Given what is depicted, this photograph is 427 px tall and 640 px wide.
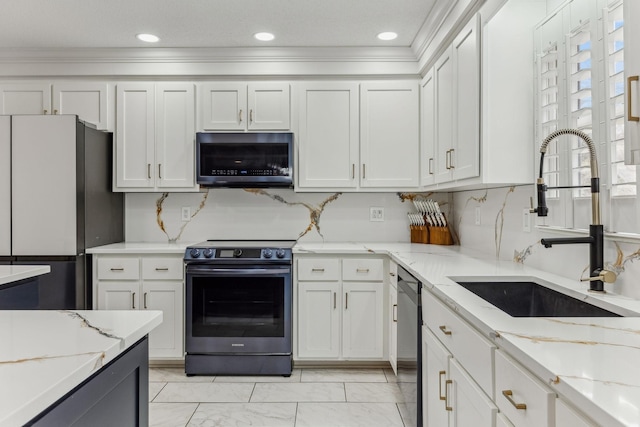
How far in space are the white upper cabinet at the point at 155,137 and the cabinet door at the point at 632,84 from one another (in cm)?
280

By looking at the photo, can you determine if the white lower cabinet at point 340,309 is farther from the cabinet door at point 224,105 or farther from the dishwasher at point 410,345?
the cabinet door at point 224,105

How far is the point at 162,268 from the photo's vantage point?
304 centimetres

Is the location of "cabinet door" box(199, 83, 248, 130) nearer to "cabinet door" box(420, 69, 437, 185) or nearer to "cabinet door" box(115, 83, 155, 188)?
"cabinet door" box(115, 83, 155, 188)

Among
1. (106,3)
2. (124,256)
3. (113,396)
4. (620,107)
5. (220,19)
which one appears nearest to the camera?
(113,396)

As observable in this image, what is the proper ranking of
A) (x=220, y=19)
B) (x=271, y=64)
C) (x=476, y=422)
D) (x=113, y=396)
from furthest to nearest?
(x=271, y=64) → (x=220, y=19) → (x=476, y=422) → (x=113, y=396)

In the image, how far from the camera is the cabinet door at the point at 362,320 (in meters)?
3.02

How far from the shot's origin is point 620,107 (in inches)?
60.1

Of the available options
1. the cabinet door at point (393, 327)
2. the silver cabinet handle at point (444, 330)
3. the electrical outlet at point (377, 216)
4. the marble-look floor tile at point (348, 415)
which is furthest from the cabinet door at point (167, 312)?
the silver cabinet handle at point (444, 330)

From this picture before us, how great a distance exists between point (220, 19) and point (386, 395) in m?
2.57

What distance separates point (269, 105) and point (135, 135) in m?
1.05

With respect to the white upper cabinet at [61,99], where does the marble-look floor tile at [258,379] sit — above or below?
below

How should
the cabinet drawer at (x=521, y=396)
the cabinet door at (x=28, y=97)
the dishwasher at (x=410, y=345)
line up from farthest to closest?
the cabinet door at (x=28, y=97)
the dishwasher at (x=410, y=345)
the cabinet drawer at (x=521, y=396)

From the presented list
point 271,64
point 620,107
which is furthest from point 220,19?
point 620,107

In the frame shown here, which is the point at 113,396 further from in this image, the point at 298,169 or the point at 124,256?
the point at 298,169
